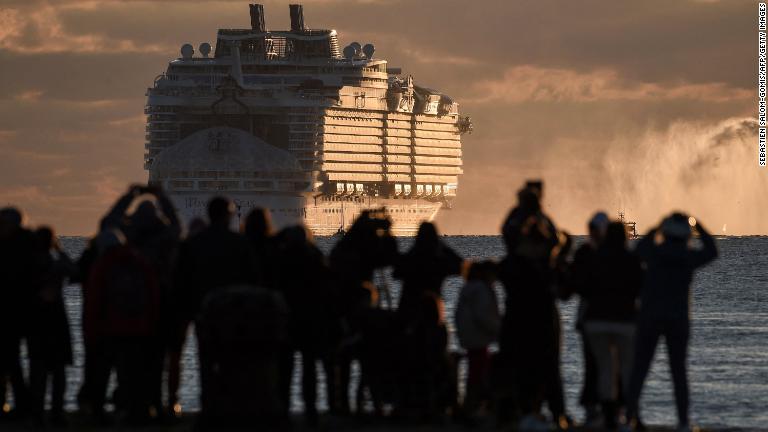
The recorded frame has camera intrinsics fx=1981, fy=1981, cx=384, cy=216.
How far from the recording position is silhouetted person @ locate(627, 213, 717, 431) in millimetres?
13656

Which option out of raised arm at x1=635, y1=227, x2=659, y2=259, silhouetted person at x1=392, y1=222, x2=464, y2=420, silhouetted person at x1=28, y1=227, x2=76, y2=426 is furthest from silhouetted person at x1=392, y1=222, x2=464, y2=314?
silhouetted person at x1=28, y1=227, x2=76, y2=426

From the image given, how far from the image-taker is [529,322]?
13.7 metres

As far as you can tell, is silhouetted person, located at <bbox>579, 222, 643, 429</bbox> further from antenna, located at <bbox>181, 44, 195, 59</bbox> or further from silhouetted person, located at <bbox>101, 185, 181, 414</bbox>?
antenna, located at <bbox>181, 44, 195, 59</bbox>

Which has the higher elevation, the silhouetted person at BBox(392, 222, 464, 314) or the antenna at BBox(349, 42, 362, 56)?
the antenna at BBox(349, 42, 362, 56)

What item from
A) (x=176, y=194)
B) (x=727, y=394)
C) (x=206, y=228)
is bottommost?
(x=727, y=394)

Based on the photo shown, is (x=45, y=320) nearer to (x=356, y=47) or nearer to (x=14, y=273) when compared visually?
(x=14, y=273)

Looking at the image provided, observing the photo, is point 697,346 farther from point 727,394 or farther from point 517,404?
point 517,404

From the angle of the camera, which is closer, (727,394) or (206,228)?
(206,228)

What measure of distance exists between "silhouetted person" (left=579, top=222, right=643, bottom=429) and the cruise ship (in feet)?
450

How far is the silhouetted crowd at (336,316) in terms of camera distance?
13.4m

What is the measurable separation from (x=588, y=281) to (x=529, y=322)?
1.72 feet

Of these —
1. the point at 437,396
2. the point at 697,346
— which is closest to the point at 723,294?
the point at 697,346

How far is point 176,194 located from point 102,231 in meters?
141

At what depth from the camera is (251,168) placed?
155500 mm
